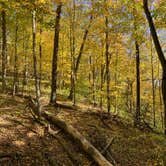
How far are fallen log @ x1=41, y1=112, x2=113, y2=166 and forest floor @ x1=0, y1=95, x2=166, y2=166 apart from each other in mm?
231

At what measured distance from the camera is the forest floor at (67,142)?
30.1ft

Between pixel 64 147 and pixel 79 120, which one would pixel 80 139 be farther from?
→ pixel 79 120

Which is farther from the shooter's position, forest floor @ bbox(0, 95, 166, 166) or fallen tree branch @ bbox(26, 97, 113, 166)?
fallen tree branch @ bbox(26, 97, 113, 166)

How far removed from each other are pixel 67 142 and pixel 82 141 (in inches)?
28.7

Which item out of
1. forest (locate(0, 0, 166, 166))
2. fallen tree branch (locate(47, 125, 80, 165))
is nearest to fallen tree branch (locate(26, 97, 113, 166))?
forest (locate(0, 0, 166, 166))

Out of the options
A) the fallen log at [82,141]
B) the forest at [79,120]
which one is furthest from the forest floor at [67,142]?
the fallen log at [82,141]

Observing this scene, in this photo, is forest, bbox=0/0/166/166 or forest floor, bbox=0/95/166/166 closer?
forest floor, bbox=0/95/166/166

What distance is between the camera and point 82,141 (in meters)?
10.7

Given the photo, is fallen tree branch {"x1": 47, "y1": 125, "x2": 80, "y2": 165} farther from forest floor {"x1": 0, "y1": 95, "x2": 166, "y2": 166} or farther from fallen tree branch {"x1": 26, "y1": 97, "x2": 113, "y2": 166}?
fallen tree branch {"x1": 26, "y1": 97, "x2": 113, "y2": 166}

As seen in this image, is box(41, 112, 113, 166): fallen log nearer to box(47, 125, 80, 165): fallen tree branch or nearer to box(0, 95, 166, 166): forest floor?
box(0, 95, 166, 166): forest floor

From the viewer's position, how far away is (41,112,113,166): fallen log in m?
9.73

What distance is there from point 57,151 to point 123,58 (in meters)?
19.8

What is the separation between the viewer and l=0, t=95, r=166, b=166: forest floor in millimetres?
9188

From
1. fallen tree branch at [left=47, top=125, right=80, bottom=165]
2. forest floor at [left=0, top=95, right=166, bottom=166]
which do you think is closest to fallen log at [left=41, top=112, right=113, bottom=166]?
forest floor at [left=0, top=95, right=166, bottom=166]
